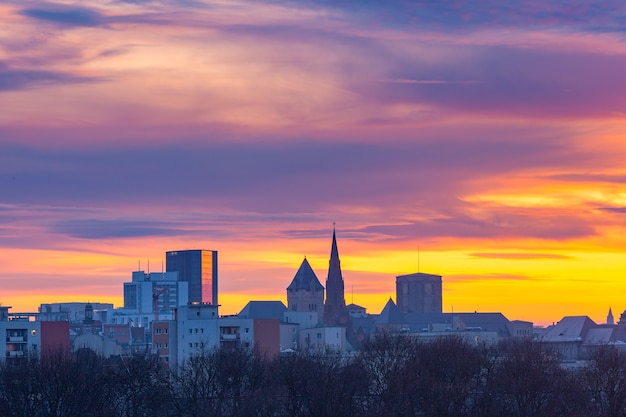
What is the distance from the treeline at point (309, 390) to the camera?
87.6m

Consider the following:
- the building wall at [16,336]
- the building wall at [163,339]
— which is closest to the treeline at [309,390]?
the building wall at [16,336]

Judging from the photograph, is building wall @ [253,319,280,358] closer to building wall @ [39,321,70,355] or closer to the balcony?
building wall @ [39,321,70,355]

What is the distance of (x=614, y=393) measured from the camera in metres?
101

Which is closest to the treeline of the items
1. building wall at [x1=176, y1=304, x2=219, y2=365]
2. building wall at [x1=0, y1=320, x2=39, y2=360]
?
building wall at [x1=0, y1=320, x2=39, y2=360]

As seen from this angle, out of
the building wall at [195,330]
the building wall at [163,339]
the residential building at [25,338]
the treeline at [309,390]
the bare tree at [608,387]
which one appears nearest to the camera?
the treeline at [309,390]

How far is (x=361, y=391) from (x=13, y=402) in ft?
77.5

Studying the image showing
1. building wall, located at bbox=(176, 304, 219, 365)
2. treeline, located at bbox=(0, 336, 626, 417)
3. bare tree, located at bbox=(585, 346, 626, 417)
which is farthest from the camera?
building wall, located at bbox=(176, 304, 219, 365)

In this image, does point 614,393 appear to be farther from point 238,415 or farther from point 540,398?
point 238,415

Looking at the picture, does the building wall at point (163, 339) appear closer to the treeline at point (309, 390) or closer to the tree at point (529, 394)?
the treeline at point (309, 390)

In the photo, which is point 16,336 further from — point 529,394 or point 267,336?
point 529,394

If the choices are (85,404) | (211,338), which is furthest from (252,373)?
(211,338)

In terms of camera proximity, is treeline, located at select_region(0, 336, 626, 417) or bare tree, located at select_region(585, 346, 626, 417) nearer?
treeline, located at select_region(0, 336, 626, 417)

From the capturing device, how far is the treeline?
8756 centimetres

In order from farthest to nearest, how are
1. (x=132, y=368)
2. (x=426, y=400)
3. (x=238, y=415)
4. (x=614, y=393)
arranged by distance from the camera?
(x=132, y=368), (x=614, y=393), (x=426, y=400), (x=238, y=415)
